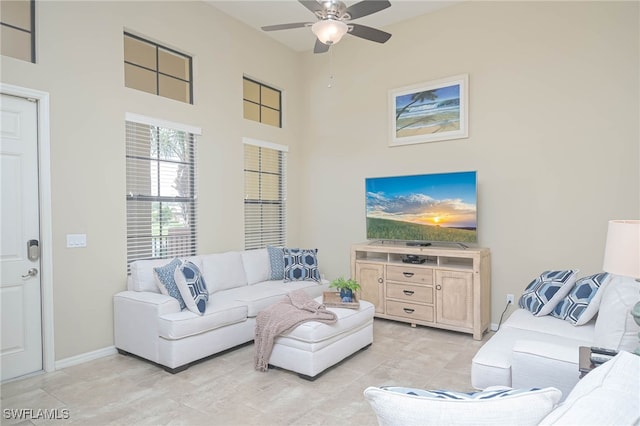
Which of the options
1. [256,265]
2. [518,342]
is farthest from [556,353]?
[256,265]

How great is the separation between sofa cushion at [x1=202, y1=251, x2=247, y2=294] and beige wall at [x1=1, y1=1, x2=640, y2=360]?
0.35 meters

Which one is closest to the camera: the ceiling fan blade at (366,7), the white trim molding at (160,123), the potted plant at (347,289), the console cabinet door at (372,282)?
the ceiling fan blade at (366,7)

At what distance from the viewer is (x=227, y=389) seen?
9.28ft

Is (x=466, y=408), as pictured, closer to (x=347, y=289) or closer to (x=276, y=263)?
(x=347, y=289)

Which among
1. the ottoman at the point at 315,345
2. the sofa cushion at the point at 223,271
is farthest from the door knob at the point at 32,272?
the ottoman at the point at 315,345

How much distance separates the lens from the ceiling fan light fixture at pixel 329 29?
2.80 metres

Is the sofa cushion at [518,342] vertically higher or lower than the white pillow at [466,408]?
lower

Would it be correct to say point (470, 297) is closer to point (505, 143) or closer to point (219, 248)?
point (505, 143)

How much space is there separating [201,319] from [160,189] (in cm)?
160

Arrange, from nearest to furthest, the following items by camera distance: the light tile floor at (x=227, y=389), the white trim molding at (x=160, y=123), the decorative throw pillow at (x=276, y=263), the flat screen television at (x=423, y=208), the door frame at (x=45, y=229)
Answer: the light tile floor at (x=227, y=389), the door frame at (x=45, y=229), the white trim molding at (x=160, y=123), the flat screen television at (x=423, y=208), the decorative throw pillow at (x=276, y=263)

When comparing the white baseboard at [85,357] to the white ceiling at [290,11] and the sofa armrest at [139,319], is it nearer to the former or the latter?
the sofa armrest at [139,319]

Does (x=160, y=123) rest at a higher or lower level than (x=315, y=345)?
higher

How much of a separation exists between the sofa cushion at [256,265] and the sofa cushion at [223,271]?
69mm

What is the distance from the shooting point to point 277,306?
3312 millimetres
